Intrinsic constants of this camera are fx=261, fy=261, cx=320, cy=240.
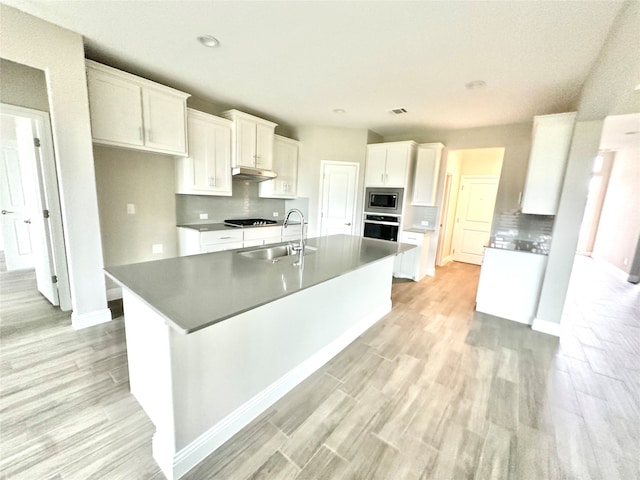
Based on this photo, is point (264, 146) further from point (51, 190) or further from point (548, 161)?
point (548, 161)

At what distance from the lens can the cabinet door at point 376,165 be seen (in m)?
4.55

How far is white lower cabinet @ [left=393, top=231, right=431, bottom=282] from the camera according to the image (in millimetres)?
4406

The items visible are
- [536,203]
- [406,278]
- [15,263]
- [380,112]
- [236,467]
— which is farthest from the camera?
[406,278]

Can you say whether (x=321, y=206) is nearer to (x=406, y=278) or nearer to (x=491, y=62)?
(x=406, y=278)

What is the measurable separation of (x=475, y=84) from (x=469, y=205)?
363 centimetres

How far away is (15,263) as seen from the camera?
3.98 metres

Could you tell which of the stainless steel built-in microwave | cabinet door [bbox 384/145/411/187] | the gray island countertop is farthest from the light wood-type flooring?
cabinet door [bbox 384/145/411/187]

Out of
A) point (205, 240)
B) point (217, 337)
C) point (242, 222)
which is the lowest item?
point (217, 337)

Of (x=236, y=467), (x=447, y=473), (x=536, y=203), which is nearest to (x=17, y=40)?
(x=236, y=467)

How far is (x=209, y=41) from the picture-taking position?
2.17m

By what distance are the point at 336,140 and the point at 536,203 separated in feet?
10.1

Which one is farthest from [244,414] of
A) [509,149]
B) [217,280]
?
[509,149]

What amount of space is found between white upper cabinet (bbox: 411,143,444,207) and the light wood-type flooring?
7.91 feet

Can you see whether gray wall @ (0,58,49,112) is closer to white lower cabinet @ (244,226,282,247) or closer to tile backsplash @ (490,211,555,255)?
white lower cabinet @ (244,226,282,247)
